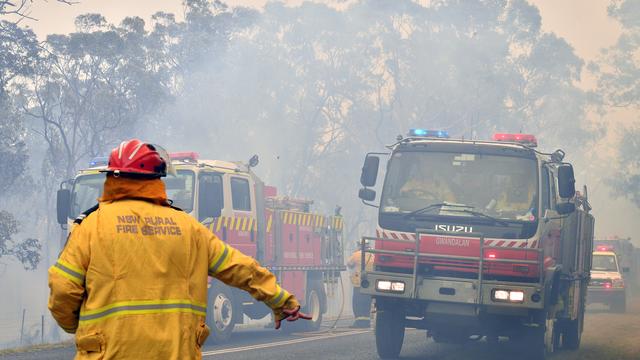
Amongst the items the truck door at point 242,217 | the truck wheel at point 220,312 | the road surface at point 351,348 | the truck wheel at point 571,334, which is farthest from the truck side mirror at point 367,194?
the truck wheel at point 571,334

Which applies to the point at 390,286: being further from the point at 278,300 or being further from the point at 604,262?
the point at 604,262

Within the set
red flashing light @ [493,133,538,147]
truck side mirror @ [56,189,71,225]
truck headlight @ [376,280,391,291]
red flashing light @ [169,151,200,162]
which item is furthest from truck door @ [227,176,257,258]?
red flashing light @ [493,133,538,147]

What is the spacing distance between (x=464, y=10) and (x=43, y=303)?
93.7 feet

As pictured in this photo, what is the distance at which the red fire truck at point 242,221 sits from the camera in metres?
15.1

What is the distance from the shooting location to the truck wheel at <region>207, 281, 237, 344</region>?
14.9 m

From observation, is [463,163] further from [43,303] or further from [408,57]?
[43,303]

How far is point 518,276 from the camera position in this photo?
1189cm

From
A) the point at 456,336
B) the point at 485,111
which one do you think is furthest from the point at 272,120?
the point at 456,336

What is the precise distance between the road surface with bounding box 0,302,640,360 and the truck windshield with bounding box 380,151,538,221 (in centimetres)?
202

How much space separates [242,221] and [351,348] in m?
3.17

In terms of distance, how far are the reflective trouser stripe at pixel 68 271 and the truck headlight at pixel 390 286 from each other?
836 cm

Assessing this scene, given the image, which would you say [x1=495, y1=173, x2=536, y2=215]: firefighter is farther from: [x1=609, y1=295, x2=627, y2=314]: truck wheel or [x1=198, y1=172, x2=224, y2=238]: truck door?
[x1=609, y1=295, x2=627, y2=314]: truck wheel

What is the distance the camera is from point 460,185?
12539mm

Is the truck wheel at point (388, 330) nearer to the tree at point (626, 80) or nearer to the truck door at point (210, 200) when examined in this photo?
the truck door at point (210, 200)
